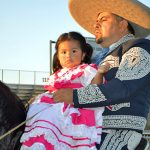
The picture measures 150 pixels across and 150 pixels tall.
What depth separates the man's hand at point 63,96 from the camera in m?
3.23

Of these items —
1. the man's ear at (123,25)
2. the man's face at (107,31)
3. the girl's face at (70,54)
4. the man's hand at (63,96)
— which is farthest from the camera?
the man's ear at (123,25)

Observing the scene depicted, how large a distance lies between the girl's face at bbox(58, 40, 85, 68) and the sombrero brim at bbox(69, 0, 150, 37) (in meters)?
0.64

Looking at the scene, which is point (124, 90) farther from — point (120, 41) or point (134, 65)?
point (120, 41)

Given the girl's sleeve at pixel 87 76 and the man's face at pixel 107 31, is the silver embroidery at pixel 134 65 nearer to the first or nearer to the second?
the girl's sleeve at pixel 87 76

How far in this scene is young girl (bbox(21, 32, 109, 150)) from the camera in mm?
3080

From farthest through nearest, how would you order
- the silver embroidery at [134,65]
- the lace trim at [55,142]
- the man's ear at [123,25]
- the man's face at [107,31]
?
the man's ear at [123,25]
the man's face at [107,31]
the silver embroidery at [134,65]
the lace trim at [55,142]

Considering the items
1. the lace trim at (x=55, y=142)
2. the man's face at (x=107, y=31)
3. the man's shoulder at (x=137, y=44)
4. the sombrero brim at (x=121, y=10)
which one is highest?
the sombrero brim at (x=121, y=10)

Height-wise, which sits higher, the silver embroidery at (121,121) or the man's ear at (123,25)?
the man's ear at (123,25)

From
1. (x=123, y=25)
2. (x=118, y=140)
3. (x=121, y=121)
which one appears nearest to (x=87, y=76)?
(x=121, y=121)

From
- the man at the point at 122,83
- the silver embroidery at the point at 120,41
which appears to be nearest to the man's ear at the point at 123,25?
the man at the point at 122,83

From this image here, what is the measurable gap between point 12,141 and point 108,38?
4.35 feet

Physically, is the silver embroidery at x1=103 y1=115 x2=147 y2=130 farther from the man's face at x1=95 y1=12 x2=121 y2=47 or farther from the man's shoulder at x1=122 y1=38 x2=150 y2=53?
the man's face at x1=95 y1=12 x2=121 y2=47

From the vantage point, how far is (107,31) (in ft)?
13.0

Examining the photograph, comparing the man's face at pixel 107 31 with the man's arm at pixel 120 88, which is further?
the man's face at pixel 107 31
